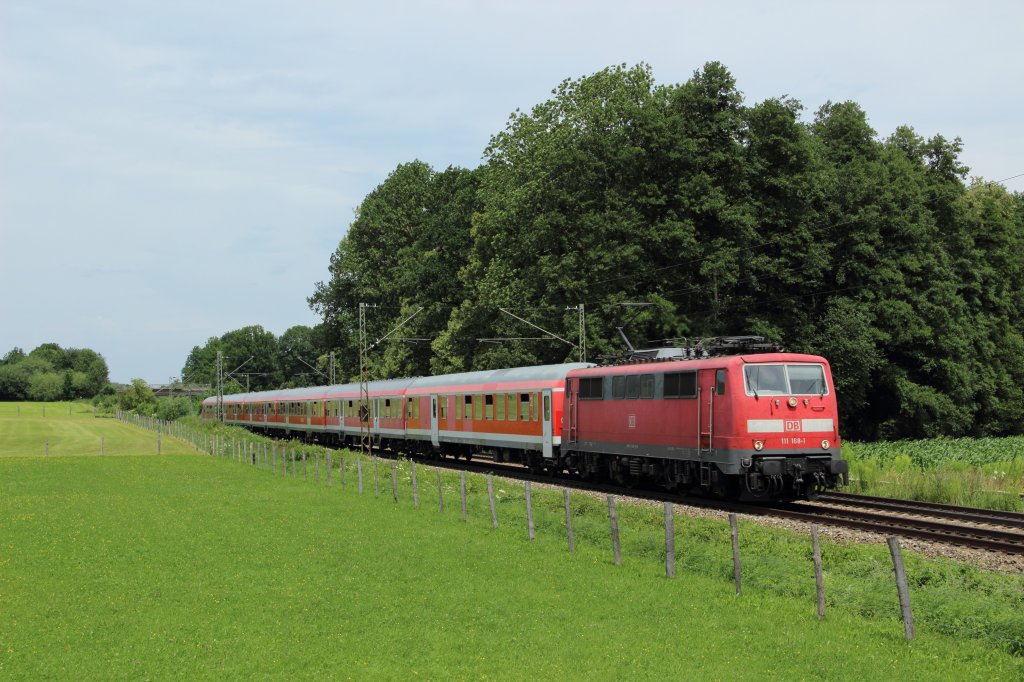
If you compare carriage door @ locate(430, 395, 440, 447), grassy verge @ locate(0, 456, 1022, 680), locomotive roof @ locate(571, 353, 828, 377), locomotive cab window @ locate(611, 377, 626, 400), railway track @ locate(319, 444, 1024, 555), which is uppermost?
locomotive roof @ locate(571, 353, 828, 377)

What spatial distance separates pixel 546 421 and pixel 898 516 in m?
16.7

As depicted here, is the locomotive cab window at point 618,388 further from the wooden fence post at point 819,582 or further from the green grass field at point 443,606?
the wooden fence post at point 819,582

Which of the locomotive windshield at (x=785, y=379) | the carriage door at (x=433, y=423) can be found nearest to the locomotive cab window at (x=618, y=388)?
the locomotive windshield at (x=785, y=379)

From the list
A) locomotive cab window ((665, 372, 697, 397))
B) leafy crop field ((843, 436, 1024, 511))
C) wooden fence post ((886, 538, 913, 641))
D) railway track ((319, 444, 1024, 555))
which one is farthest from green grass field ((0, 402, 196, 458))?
wooden fence post ((886, 538, 913, 641))

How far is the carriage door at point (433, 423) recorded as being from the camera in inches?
2002

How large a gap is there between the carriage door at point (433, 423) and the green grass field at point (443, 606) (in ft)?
78.8

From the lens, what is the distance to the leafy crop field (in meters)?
27.7

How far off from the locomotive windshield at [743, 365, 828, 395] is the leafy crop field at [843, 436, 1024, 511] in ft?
16.4

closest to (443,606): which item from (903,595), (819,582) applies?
(819,582)

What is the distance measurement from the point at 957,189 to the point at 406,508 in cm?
5047

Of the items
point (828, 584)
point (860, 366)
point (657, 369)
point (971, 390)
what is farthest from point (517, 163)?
point (828, 584)

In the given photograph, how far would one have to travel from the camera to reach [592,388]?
34.1 m

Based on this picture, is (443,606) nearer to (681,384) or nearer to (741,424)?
(741,424)

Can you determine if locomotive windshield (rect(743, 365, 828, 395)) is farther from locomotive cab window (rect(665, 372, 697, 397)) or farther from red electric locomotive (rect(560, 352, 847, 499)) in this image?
locomotive cab window (rect(665, 372, 697, 397))
